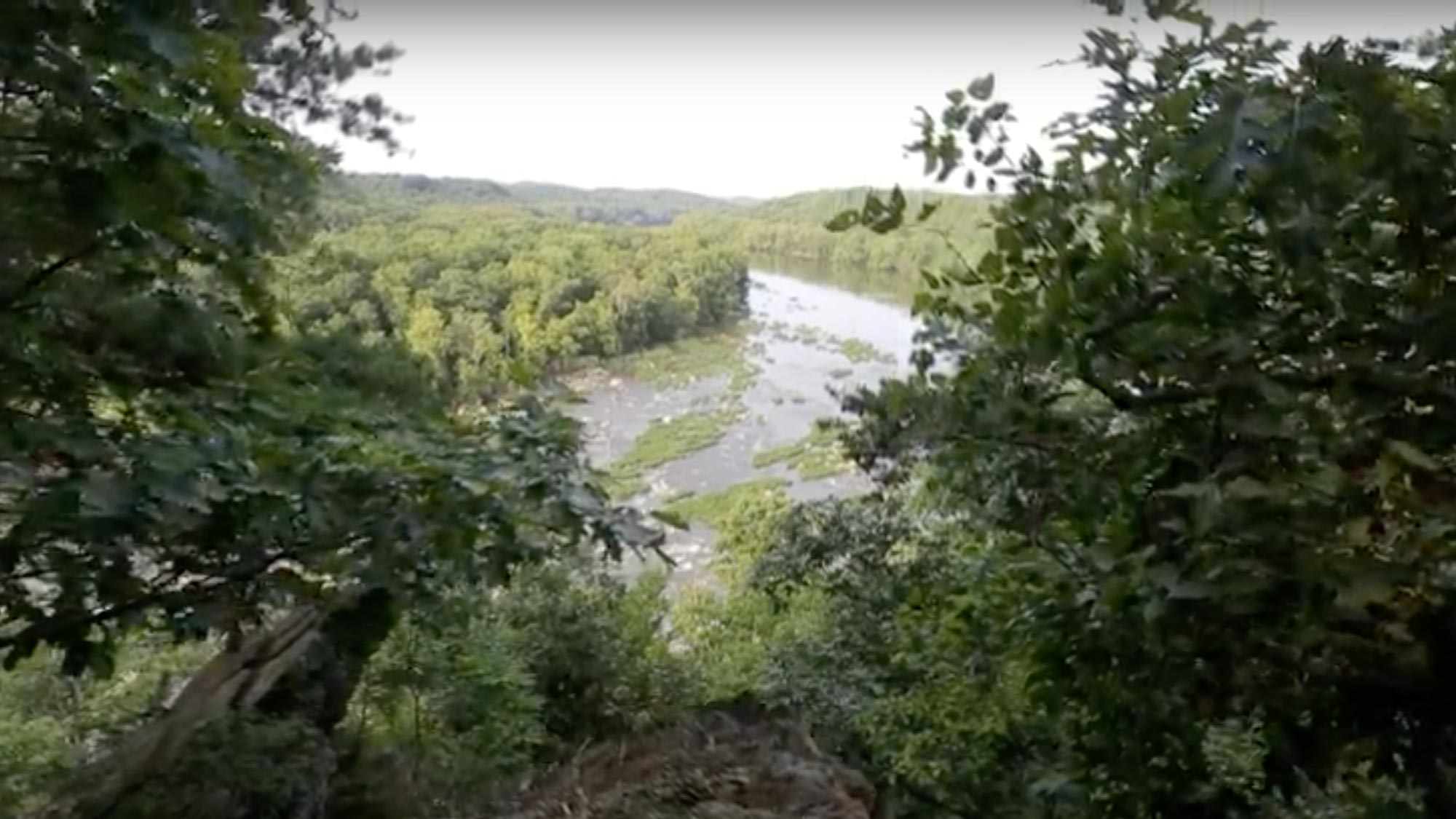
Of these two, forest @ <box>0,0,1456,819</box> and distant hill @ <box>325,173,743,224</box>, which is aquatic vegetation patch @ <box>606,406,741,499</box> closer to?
distant hill @ <box>325,173,743,224</box>

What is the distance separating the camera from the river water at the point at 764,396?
8.86 meters

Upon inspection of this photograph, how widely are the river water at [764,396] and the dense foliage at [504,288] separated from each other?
53 cm

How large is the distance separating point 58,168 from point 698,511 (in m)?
8.06

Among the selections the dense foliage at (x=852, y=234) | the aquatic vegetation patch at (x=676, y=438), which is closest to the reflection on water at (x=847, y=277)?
the dense foliage at (x=852, y=234)

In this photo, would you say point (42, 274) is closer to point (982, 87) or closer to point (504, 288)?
point (982, 87)

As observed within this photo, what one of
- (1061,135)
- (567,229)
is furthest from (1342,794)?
(567,229)

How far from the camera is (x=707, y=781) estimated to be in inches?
76.2

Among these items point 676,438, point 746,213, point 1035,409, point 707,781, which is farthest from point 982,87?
point 676,438

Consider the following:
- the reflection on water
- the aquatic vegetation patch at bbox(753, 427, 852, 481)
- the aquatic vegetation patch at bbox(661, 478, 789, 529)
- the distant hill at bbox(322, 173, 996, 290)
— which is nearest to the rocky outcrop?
the distant hill at bbox(322, 173, 996, 290)

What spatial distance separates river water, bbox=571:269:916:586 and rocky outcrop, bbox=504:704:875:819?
233 inches

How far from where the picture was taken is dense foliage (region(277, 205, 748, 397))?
7.04 ft

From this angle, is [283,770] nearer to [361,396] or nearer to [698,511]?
[361,396]

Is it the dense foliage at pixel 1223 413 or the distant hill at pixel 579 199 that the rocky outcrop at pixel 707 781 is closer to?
the dense foliage at pixel 1223 413

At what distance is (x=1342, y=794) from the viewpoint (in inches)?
33.2
